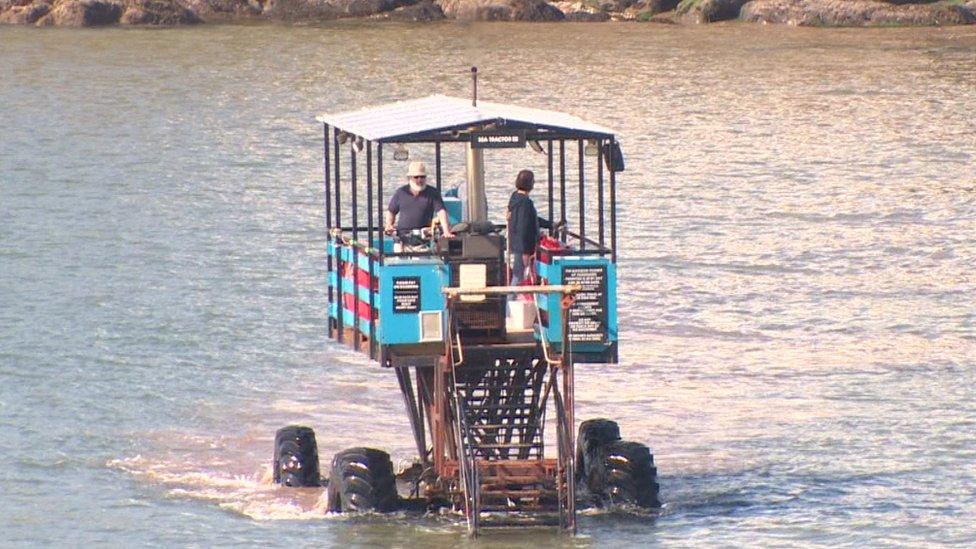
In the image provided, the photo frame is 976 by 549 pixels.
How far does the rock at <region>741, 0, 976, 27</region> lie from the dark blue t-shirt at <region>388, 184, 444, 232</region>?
176 feet

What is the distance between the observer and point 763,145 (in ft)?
165

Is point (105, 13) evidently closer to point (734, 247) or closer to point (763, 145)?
point (763, 145)

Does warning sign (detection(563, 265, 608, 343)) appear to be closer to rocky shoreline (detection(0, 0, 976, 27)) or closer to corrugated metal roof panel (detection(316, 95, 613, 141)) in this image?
corrugated metal roof panel (detection(316, 95, 613, 141))

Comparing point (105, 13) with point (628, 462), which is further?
point (105, 13)

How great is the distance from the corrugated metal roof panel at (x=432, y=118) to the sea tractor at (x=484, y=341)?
0.09 ft

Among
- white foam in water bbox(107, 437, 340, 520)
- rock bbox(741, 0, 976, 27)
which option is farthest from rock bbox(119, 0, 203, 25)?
white foam in water bbox(107, 437, 340, 520)

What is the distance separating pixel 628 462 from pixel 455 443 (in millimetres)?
1568

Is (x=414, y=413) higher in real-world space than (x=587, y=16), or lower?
higher

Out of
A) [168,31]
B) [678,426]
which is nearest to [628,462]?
[678,426]

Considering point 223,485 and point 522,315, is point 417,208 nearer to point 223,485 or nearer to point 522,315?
point 522,315

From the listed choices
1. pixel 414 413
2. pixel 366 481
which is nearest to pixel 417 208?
pixel 414 413

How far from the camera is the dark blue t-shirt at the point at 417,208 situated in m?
19.6

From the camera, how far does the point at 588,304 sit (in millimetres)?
18656

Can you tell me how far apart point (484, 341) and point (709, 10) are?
2180 inches
